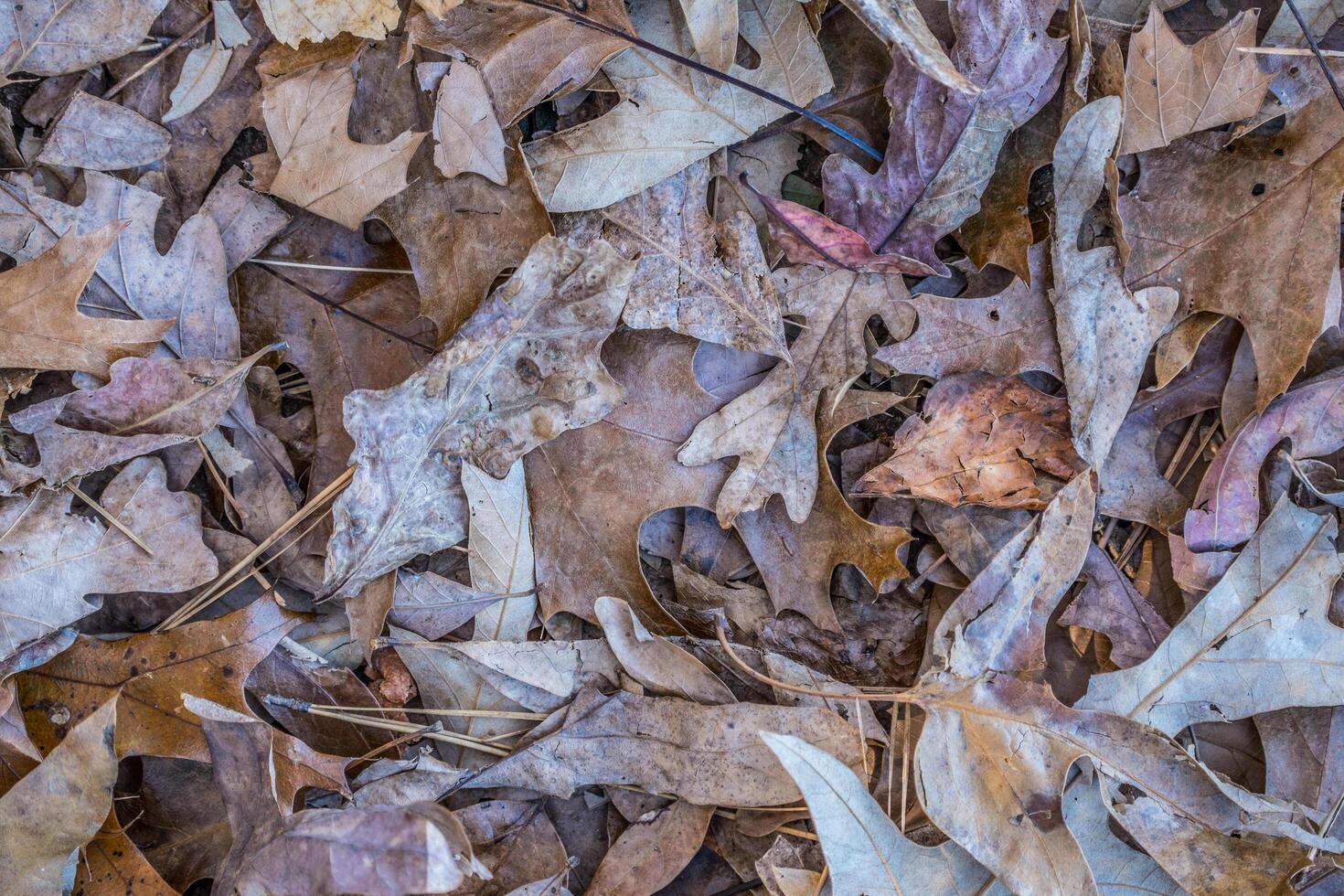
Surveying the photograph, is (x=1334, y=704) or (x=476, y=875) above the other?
(x=1334, y=704)

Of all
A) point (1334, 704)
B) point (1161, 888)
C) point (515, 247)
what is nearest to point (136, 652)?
point (515, 247)

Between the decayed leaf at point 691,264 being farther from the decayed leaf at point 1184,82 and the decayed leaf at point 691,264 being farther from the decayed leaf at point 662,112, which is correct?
the decayed leaf at point 1184,82

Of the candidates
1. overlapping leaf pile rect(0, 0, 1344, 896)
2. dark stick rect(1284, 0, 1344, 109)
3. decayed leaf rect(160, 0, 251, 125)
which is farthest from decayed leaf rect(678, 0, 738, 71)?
dark stick rect(1284, 0, 1344, 109)

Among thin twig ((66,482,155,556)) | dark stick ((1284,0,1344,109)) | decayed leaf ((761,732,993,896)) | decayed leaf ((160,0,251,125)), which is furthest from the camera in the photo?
decayed leaf ((160,0,251,125))

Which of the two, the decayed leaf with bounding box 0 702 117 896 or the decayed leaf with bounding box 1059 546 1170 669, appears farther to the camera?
the decayed leaf with bounding box 1059 546 1170 669

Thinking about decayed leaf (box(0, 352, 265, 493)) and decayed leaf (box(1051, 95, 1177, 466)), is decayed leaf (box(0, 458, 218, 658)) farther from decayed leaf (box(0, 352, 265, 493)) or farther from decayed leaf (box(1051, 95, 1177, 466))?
decayed leaf (box(1051, 95, 1177, 466))

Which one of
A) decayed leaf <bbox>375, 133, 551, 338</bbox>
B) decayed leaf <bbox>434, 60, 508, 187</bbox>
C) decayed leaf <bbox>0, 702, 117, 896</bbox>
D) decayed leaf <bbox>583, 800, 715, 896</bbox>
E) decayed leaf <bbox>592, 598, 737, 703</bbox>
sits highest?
decayed leaf <bbox>434, 60, 508, 187</bbox>

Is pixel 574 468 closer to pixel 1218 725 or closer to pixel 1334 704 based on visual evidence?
pixel 1218 725
